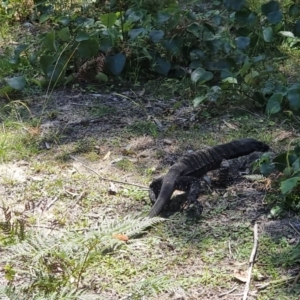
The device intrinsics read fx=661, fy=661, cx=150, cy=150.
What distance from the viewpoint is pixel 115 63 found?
6.16m

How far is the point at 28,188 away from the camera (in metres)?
4.55

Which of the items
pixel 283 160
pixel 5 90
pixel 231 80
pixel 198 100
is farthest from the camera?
pixel 5 90

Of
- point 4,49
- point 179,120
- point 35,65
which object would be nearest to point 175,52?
point 179,120

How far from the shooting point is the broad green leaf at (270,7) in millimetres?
5762

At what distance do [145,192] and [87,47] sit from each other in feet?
6.86

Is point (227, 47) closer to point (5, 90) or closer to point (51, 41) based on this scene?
point (51, 41)

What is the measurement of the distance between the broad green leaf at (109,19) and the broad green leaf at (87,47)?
303 mm

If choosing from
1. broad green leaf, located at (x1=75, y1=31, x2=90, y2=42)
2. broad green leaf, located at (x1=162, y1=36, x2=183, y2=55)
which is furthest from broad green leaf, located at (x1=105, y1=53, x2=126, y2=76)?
broad green leaf, located at (x1=162, y1=36, x2=183, y2=55)

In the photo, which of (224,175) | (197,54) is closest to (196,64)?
(197,54)

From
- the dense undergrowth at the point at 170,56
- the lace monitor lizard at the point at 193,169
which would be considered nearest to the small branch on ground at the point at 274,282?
the lace monitor lizard at the point at 193,169

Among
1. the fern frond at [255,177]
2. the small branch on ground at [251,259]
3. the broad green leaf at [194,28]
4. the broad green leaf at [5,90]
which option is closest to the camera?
the small branch on ground at [251,259]

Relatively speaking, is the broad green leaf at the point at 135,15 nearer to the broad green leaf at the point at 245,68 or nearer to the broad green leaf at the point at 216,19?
the broad green leaf at the point at 216,19

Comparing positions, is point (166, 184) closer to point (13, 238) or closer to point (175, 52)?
point (13, 238)

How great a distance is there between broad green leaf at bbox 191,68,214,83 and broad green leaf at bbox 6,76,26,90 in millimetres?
1529
